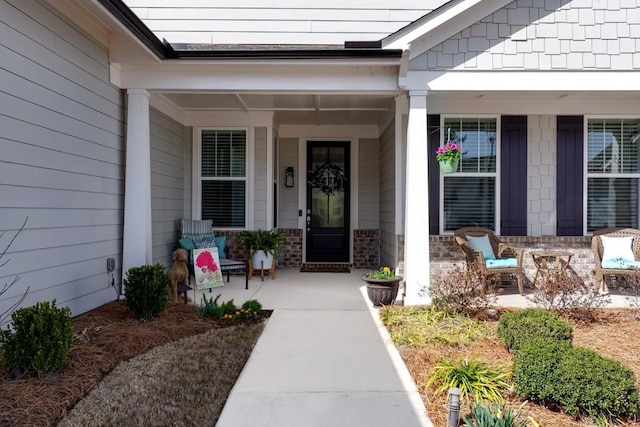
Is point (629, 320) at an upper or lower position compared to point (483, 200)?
lower

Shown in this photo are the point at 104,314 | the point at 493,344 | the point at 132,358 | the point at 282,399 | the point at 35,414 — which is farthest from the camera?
the point at 104,314

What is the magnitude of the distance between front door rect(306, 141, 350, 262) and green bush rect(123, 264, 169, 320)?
469 cm

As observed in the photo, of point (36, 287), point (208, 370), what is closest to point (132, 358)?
point (208, 370)

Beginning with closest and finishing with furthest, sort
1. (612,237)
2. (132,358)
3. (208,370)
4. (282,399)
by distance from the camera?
(282,399)
(208,370)
(132,358)
(612,237)

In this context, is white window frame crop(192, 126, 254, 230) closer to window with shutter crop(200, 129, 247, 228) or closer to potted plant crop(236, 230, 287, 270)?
window with shutter crop(200, 129, 247, 228)

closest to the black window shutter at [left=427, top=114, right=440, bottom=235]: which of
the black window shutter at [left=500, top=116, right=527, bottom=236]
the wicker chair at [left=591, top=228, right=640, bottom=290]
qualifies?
the black window shutter at [left=500, top=116, right=527, bottom=236]

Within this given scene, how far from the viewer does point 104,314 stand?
476 centimetres

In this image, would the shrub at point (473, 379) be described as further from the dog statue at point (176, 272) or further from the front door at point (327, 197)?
the front door at point (327, 197)

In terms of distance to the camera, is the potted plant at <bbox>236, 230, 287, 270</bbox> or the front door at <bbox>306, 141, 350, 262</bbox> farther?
the front door at <bbox>306, 141, 350, 262</bbox>

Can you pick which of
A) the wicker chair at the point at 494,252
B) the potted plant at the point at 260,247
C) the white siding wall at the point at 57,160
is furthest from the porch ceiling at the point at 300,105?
the wicker chair at the point at 494,252

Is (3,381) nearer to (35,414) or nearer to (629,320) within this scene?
(35,414)

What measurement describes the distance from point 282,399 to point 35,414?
1.50m

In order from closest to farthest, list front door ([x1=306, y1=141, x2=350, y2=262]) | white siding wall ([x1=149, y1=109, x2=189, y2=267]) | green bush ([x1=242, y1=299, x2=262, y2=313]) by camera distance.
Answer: green bush ([x1=242, y1=299, x2=262, y2=313])
white siding wall ([x1=149, y1=109, x2=189, y2=267])
front door ([x1=306, y1=141, x2=350, y2=262])

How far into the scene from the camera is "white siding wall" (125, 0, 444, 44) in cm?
734
